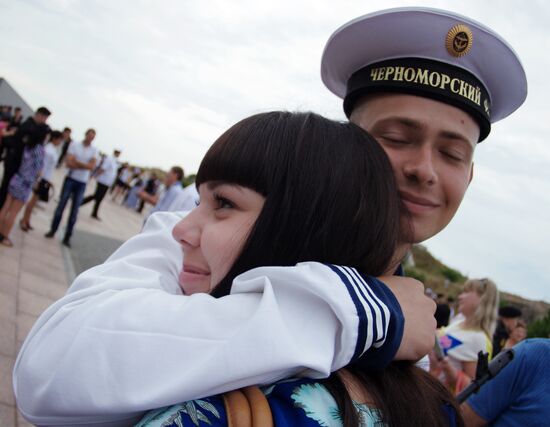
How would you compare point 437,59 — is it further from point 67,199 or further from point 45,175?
point 45,175

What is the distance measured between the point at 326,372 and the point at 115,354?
1.20ft

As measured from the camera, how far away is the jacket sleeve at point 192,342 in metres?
0.80

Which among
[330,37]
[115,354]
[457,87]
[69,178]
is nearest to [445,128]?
[457,87]

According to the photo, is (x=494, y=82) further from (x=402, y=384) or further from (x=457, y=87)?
(x=402, y=384)

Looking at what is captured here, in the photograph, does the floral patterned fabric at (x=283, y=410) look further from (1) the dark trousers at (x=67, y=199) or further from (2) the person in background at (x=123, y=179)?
(2) the person in background at (x=123, y=179)

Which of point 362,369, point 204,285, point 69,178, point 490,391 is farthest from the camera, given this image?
point 69,178

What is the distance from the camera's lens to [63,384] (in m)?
0.87

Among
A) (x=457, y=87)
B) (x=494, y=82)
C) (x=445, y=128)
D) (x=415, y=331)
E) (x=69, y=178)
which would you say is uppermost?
(x=494, y=82)

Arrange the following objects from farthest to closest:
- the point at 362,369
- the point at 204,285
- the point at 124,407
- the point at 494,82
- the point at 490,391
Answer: the point at 490,391
the point at 494,82
the point at 204,285
the point at 362,369
the point at 124,407

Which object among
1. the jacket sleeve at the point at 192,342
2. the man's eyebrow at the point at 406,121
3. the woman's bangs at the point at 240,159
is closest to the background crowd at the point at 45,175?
the man's eyebrow at the point at 406,121

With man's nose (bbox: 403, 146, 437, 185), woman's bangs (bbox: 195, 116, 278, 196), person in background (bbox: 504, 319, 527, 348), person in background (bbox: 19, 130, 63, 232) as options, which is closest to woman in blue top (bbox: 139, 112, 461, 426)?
woman's bangs (bbox: 195, 116, 278, 196)

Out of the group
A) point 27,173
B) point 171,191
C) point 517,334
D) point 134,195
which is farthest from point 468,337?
point 134,195

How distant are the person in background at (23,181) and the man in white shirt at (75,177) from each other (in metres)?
1.20

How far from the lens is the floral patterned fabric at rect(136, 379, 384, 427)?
2.68ft
